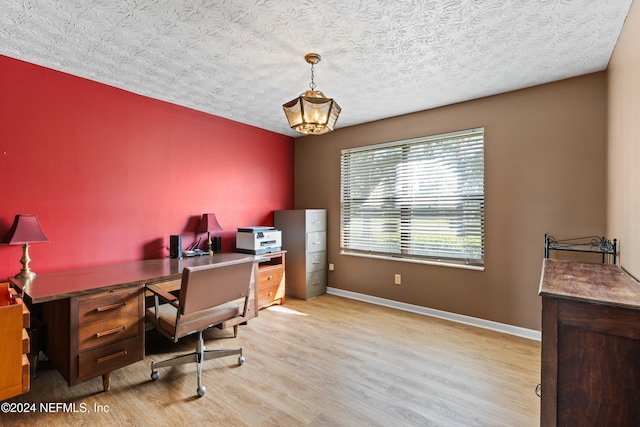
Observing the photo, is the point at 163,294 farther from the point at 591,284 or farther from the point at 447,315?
the point at 447,315

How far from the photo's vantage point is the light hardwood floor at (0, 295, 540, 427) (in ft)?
5.94

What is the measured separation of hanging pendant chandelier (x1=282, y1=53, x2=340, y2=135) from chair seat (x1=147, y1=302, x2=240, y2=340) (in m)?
1.48

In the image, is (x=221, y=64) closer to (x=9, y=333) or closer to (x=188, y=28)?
(x=188, y=28)

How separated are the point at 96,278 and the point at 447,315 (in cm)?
335

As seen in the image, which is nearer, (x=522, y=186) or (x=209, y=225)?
(x=522, y=186)

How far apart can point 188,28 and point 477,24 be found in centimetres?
184

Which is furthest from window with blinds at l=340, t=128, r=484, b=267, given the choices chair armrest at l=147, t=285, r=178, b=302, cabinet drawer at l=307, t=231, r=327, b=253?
chair armrest at l=147, t=285, r=178, b=302

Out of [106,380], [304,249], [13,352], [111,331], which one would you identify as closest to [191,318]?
[111,331]

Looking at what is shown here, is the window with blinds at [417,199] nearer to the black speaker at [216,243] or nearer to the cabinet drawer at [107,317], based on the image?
the black speaker at [216,243]

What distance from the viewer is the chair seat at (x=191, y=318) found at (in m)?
2.06

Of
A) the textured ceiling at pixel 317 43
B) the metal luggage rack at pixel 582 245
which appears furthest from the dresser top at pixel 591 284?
the textured ceiling at pixel 317 43

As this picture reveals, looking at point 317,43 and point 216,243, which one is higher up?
point 317,43

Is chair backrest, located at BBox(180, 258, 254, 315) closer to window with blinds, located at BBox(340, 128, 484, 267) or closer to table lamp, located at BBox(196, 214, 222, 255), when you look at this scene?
table lamp, located at BBox(196, 214, 222, 255)

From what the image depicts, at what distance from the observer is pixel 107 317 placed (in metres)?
2.05
